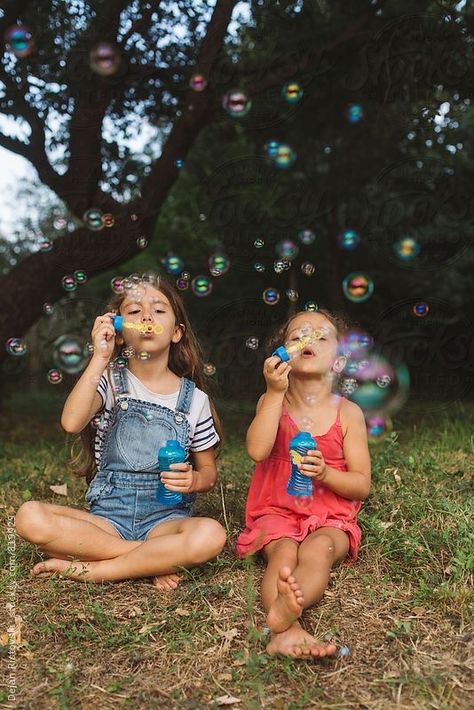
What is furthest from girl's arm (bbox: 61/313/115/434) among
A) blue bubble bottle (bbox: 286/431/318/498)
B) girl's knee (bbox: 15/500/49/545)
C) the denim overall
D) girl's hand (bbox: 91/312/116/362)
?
blue bubble bottle (bbox: 286/431/318/498)

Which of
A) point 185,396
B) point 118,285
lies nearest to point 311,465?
point 185,396

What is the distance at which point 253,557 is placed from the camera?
2621 millimetres

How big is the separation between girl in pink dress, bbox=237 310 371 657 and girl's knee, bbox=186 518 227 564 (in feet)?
0.54

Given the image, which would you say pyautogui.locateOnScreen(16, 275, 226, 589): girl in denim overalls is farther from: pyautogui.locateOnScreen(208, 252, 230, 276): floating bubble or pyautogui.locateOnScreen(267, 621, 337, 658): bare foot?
pyautogui.locateOnScreen(208, 252, 230, 276): floating bubble

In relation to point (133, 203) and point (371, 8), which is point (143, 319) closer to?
point (133, 203)

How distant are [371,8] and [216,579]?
5.55 meters

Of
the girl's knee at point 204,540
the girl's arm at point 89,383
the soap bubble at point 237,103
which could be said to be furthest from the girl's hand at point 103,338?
the soap bubble at point 237,103

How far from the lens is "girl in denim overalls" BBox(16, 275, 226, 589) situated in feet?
8.10

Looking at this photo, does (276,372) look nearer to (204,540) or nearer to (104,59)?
(204,540)

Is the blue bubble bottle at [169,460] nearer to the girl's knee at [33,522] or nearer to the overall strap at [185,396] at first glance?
the overall strap at [185,396]

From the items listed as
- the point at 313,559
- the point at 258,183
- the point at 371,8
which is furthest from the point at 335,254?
the point at 313,559

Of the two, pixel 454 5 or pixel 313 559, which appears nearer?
pixel 313 559

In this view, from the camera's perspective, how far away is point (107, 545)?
8.29ft

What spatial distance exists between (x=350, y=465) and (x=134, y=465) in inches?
31.8
